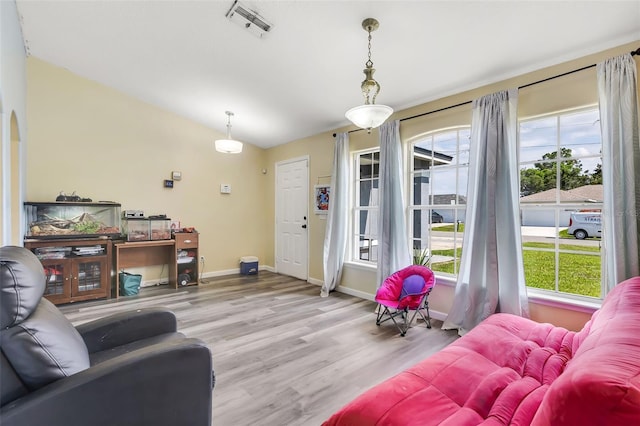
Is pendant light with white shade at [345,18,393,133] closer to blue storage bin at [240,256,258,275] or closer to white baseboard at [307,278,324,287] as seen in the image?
white baseboard at [307,278,324,287]

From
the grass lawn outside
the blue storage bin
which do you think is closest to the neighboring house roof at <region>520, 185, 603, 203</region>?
the grass lawn outside

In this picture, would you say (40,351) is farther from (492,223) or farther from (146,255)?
(146,255)

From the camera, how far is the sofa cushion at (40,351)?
1.03 m

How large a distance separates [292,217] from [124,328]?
394 cm

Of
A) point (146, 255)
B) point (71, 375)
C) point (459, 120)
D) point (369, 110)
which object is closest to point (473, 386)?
point (71, 375)

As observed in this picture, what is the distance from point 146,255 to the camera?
483cm

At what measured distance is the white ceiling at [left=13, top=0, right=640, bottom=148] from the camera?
2.27 meters

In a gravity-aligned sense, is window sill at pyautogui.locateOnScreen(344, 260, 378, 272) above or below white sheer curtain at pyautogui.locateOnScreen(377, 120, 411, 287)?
below

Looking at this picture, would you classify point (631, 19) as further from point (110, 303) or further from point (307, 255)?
point (110, 303)

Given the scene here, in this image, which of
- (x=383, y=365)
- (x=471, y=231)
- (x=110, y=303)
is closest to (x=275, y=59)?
(x=471, y=231)

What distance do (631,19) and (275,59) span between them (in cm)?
297

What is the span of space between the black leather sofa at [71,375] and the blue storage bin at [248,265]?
433 cm

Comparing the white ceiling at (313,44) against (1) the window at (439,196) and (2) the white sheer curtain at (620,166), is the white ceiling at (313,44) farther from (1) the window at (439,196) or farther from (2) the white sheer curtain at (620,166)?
(1) the window at (439,196)

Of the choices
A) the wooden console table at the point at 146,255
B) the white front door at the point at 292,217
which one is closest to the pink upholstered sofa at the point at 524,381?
the white front door at the point at 292,217
